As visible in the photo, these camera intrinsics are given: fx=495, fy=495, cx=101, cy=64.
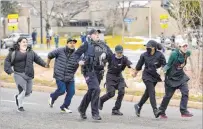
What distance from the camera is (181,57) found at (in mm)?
9414

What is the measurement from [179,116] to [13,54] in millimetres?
3627

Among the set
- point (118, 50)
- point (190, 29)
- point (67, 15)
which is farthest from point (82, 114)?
point (67, 15)

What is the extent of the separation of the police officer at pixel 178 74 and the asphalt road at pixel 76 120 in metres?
0.40

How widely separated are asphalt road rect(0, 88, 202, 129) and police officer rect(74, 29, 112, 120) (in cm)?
46

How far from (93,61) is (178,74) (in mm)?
1810

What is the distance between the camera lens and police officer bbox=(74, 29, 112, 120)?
28.8 ft

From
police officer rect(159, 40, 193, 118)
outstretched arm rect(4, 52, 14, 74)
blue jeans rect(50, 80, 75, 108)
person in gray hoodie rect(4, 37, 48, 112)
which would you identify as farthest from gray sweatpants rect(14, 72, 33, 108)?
police officer rect(159, 40, 193, 118)

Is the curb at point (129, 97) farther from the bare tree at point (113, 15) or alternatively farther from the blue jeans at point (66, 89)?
the bare tree at point (113, 15)

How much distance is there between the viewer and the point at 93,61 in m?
8.79

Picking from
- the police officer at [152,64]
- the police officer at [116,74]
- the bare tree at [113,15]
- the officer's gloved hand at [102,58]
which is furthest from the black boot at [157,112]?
the bare tree at [113,15]

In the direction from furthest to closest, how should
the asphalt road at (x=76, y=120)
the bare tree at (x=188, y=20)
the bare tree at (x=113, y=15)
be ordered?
1. the bare tree at (x=113, y=15)
2. the bare tree at (x=188, y=20)
3. the asphalt road at (x=76, y=120)

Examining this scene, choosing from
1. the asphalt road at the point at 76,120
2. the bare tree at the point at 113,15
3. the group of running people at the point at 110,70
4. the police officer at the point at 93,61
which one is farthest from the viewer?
the bare tree at the point at 113,15

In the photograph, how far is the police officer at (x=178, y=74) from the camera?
942 cm

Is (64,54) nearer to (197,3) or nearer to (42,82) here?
(42,82)
